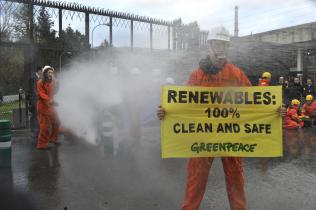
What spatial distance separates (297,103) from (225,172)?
9555 mm

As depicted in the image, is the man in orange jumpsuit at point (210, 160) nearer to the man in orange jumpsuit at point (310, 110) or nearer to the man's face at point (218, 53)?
the man's face at point (218, 53)

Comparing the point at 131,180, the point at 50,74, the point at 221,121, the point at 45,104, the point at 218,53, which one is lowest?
the point at 131,180

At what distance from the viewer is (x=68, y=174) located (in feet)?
19.6

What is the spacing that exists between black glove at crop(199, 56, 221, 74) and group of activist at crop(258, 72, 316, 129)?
25.4 ft

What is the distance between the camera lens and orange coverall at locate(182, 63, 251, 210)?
3836 millimetres

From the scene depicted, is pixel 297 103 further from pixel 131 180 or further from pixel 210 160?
pixel 210 160

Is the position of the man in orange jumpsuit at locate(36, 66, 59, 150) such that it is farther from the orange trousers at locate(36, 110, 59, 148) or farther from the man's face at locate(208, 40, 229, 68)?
the man's face at locate(208, 40, 229, 68)

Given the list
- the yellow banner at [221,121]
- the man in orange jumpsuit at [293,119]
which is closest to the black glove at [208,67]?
the yellow banner at [221,121]

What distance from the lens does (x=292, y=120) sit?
12.2 m

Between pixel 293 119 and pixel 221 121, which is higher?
pixel 221 121

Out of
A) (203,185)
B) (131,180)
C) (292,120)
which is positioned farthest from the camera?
(292,120)

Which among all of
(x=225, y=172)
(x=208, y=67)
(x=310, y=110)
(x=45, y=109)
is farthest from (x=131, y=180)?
(x=310, y=110)

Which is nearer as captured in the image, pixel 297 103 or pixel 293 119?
pixel 293 119

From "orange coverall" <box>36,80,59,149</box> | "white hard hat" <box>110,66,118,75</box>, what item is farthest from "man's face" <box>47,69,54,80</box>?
"white hard hat" <box>110,66,118,75</box>
